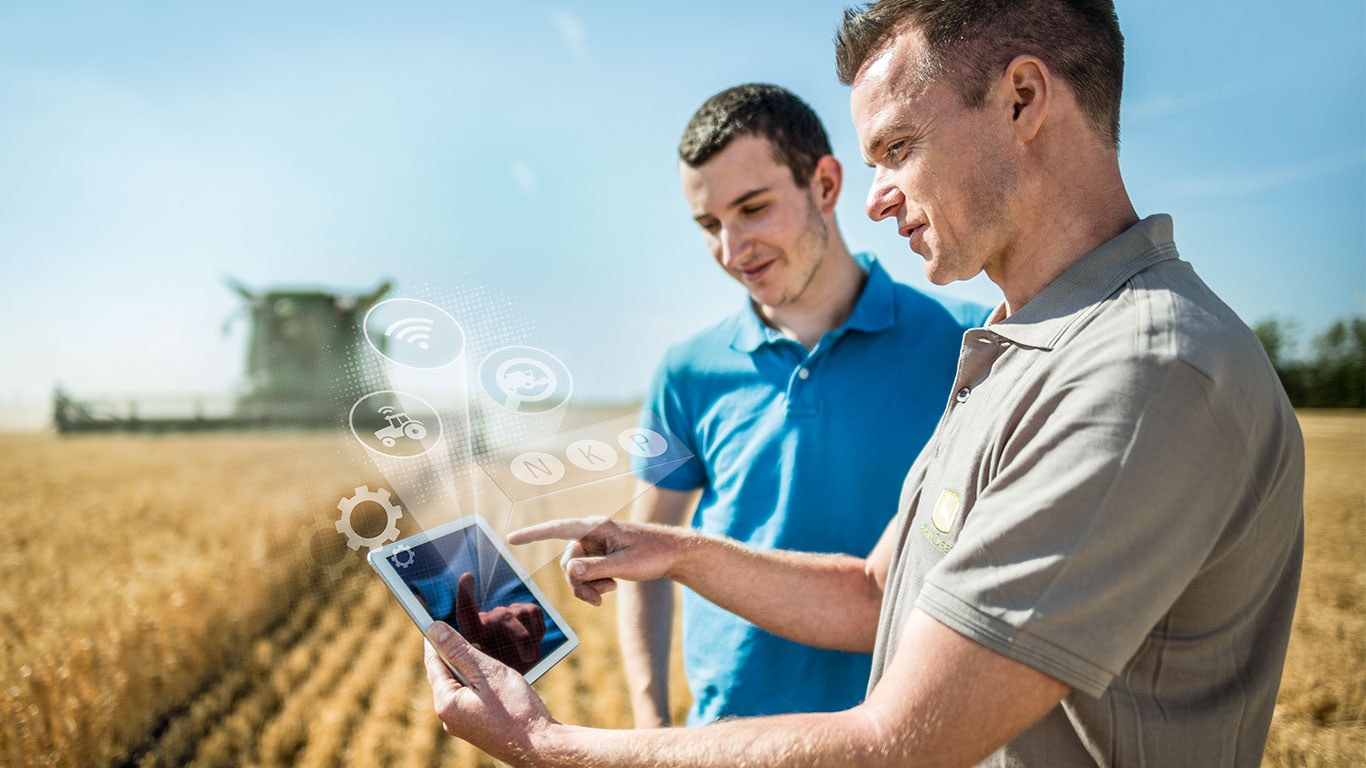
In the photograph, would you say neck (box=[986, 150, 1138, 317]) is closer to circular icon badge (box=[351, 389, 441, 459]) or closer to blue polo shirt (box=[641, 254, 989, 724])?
blue polo shirt (box=[641, 254, 989, 724])

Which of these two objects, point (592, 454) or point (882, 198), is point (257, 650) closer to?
point (592, 454)

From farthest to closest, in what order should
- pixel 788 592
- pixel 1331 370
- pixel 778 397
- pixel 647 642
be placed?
pixel 1331 370 < pixel 647 642 < pixel 778 397 < pixel 788 592

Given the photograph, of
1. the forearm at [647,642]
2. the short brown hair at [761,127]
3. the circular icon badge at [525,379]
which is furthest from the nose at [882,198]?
the forearm at [647,642]

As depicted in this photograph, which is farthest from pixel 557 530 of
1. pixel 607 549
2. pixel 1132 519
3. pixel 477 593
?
pixel 1132 519

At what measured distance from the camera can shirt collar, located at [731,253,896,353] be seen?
8.19 ft

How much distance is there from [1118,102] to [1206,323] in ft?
1.99

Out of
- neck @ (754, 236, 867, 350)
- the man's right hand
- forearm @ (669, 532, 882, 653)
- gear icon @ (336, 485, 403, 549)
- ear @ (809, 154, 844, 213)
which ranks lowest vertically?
forearm @ (669, 532, 882, 653)

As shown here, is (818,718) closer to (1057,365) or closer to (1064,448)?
(1064,448)

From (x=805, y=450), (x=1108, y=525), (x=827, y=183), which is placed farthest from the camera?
(x=827, y=183)

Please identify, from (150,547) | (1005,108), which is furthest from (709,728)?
(150,547)

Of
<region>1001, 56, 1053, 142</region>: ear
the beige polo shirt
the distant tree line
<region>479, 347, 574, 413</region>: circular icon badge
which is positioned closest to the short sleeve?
the beige polo shirt

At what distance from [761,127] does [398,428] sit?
63.9 inches

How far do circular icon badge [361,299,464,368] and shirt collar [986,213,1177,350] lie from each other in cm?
108

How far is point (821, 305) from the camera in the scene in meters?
2.68
